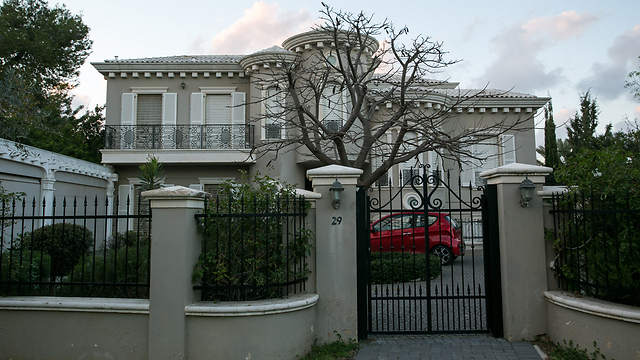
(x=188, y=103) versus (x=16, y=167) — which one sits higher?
(x=188, y=103)

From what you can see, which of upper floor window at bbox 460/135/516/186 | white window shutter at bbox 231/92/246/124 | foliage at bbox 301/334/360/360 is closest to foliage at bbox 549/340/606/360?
foliage at bbox 301/334/360/360

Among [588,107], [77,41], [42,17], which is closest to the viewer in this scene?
[42,17]

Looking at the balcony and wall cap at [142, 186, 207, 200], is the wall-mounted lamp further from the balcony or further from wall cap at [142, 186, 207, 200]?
the balcony

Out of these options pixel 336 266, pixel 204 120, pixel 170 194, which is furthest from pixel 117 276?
pixel 204 120

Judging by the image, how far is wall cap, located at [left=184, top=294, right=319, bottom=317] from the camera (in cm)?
471

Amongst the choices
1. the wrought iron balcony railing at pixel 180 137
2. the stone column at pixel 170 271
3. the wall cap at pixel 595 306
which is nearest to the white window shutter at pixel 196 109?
the wrought iron balcony railing at pixel 180 137

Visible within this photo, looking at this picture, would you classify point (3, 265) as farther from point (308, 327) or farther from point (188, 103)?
point (188, 103)

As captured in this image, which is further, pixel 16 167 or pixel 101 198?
pixel 101 198

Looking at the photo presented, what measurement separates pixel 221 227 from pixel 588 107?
32.7 metres

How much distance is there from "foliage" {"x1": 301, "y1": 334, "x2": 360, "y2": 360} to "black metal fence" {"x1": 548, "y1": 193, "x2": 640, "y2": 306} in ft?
9.03

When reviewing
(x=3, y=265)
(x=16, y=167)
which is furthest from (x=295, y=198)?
(x=16, y=167)

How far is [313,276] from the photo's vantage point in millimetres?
5520

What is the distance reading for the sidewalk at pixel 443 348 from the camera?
5027mm

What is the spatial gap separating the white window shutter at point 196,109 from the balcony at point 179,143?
42 centimetres
